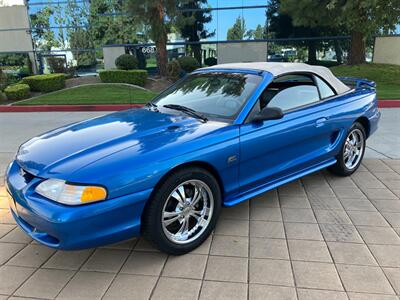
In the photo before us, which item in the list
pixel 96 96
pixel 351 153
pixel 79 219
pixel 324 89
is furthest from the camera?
pixel 96 96

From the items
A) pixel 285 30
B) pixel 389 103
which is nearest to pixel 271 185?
pixel 389 103

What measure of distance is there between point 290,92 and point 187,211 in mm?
1883

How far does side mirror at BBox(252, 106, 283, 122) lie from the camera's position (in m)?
3.39

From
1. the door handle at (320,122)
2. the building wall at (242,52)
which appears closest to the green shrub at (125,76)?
the building wall at (242,52)

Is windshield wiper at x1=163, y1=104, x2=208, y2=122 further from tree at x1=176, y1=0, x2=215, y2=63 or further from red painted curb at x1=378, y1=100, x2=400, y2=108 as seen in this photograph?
tree at x1=176, y1=0, x2=215, y2=63

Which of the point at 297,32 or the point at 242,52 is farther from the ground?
the point at 297,32

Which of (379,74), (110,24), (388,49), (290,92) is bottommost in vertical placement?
(379,74)

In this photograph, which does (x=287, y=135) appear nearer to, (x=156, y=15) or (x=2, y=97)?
(x=156, y=15)

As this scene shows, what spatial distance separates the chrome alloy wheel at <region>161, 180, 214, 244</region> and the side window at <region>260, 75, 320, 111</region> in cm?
115

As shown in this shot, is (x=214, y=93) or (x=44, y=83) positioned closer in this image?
(x=214, y=93)

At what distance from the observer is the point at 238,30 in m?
20.2

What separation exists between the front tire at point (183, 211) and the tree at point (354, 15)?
12590 mm

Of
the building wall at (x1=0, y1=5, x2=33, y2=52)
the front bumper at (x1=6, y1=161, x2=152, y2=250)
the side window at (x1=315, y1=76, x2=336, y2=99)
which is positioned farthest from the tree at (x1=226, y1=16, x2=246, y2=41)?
the front bumper at (x1=6, y1=161, x2=152, y2=250)

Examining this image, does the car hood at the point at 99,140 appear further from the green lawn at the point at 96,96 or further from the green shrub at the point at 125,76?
the green shrub at the point at 125,76
